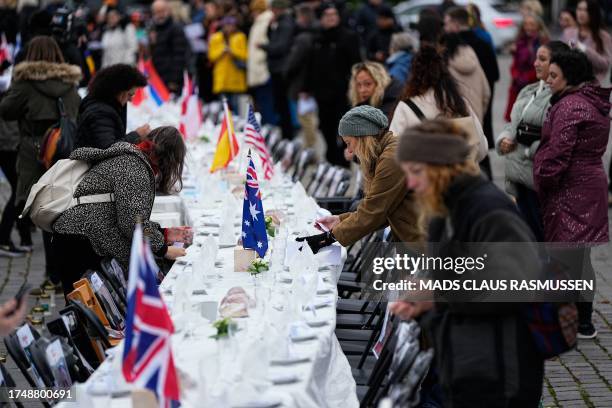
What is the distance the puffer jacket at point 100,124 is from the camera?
791 centimetres

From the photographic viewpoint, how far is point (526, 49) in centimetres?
1291

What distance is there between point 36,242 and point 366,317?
16.5 feet

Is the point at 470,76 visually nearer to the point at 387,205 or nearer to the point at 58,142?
the point at 58,142

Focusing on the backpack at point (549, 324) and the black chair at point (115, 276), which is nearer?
the backpack at point (549, 324)

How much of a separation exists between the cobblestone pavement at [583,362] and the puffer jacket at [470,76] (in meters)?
1.82

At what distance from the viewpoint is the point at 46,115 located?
1005 cm

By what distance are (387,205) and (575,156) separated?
1.66 meters

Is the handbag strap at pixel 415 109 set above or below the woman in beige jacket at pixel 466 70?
above

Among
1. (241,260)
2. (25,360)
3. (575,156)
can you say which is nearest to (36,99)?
(241,260)

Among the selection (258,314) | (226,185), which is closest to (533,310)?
(258,314)

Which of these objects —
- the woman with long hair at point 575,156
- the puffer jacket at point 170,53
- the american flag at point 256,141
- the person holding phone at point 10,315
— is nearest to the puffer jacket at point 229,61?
the puffer jacket at point 170,53

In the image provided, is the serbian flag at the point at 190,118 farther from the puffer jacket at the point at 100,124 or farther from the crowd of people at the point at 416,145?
the puffer jacket at the point at 100,124

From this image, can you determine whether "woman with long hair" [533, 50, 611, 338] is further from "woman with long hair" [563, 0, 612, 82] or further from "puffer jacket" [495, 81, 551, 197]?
"woman with long hair" [563, 0, 612, 82]

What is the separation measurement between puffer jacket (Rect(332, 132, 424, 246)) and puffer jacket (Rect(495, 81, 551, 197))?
5.96 feet
